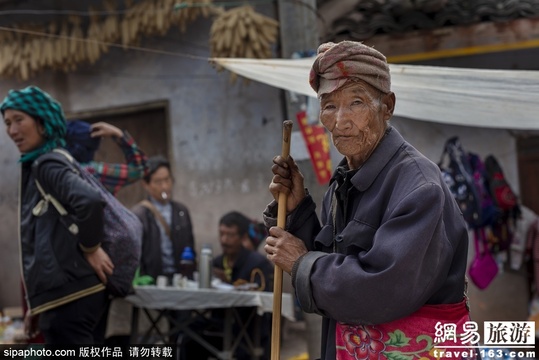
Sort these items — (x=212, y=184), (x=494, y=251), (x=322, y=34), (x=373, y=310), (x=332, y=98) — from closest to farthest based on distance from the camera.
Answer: (x=373, y=310), (x=332, y=98), (x=322, y=34), (x=494, y=251), (x=212, y=184)

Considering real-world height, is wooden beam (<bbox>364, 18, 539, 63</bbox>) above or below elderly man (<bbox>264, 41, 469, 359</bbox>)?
above

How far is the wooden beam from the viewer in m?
6.36

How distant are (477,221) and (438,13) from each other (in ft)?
7.05

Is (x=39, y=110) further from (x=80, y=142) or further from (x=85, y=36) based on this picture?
(x=85, y=36)

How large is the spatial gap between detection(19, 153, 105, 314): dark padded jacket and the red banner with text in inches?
75.3

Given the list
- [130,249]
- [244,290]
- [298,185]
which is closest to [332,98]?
[298,185]

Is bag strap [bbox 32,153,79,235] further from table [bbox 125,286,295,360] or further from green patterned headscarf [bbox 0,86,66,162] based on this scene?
table [bbox 125,286,295,360]

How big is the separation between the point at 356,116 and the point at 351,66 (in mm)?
162

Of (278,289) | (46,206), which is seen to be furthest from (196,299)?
(278,289)

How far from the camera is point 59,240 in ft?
12.2

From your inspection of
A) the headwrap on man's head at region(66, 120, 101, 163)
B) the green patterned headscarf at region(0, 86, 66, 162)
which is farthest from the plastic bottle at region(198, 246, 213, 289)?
the green patterned headscarf at region(0, 86, 66, 162)

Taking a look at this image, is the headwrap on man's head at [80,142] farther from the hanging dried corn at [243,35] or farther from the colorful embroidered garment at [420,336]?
the colorful embroidered garment at [420,336]

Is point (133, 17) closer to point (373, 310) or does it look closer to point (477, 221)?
point (477, 221)

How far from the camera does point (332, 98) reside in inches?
84.4
